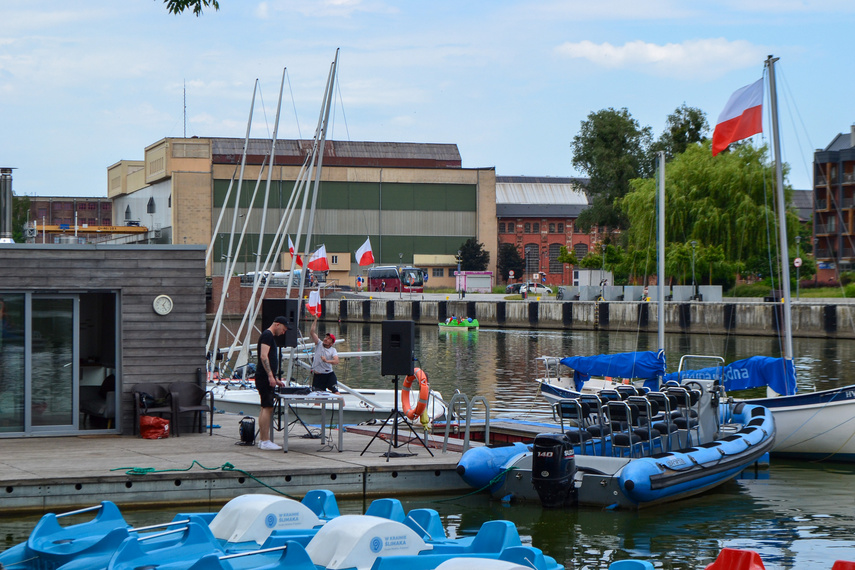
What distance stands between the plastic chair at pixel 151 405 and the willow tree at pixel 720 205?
55.8m

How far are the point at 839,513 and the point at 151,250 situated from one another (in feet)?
38.4

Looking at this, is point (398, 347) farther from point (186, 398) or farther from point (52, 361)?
point (52, 361)

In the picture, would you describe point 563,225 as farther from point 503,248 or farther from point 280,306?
point 280,306

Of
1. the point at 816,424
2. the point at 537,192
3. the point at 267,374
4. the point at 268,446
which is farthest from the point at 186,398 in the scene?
the point at 537,192

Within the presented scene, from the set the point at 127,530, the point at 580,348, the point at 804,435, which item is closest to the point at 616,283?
the point at 580,348

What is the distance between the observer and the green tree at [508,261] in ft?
380

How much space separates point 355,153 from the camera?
384ft

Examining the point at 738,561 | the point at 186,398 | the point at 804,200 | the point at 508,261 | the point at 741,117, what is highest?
the point at 804,200

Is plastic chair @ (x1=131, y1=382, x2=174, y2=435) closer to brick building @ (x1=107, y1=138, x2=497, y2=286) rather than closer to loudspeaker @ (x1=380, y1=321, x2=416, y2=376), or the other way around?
loudspeaker @ (x1=380, y1=321, x2=416, y2=376)

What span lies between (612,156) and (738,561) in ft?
263

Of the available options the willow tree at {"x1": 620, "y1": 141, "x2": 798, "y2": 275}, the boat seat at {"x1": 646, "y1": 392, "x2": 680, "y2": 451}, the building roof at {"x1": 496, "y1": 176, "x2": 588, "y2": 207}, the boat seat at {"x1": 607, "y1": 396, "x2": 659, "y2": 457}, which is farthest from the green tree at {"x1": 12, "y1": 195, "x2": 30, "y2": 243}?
the boat seat at {"x1": 607, "y1": 396, "x2": 659, "y2": 457}

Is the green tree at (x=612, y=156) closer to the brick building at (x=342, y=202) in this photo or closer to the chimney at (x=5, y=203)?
the brick building at (x=342, y=202)

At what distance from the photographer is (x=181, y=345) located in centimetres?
1647

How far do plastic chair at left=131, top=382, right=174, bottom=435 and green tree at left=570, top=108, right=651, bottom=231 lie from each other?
72157mm
